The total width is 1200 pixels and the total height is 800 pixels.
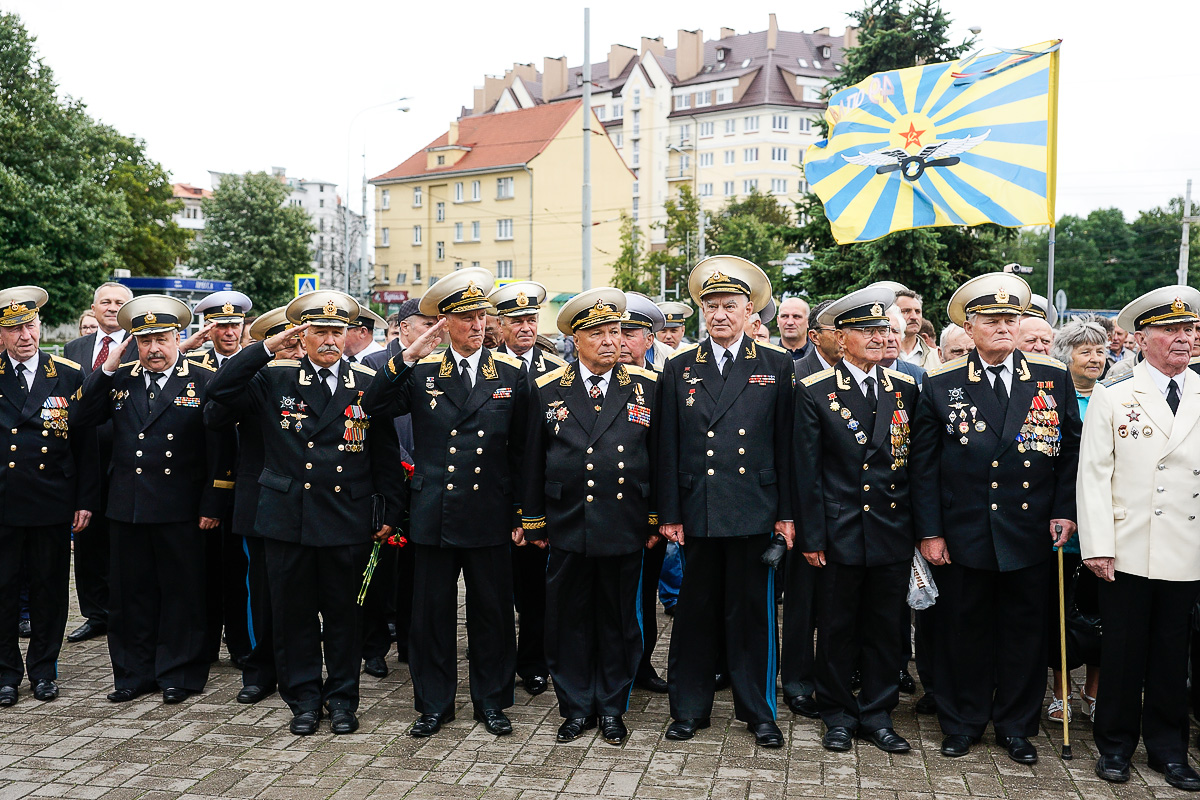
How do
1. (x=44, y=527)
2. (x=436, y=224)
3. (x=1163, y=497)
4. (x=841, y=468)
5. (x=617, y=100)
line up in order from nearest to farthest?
1. (x=1163, y=497)
2. (x=841, y=468)
3. (x=44, y=527)
4. (x=436, y=224)
5. (x=617, y=100)

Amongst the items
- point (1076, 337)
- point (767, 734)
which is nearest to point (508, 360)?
point (767, 734)

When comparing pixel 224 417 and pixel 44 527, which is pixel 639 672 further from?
pixel 44 527

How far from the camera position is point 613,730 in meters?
5.63

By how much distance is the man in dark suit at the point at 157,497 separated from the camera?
6406mm

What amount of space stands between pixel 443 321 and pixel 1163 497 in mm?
3660

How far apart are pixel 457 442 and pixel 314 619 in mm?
1308

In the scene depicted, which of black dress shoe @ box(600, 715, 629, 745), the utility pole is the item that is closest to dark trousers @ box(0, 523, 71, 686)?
black dress shoe @ box(600, 715, 629, 745)

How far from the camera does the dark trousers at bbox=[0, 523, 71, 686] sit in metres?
6.43

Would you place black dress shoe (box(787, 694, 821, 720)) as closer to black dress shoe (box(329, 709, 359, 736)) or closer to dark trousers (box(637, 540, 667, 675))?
dark trousers (box(637, 540, 667, 675))

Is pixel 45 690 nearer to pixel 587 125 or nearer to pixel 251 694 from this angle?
pixel 251 694

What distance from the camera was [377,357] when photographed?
7891 mm

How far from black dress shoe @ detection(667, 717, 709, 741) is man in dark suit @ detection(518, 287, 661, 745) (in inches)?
9.7

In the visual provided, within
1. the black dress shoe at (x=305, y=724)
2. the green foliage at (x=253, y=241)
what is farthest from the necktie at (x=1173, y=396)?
the green foliage at (x=253, y=241)

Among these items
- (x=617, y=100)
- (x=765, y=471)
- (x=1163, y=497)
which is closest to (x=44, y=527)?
(x=765, y=471)
